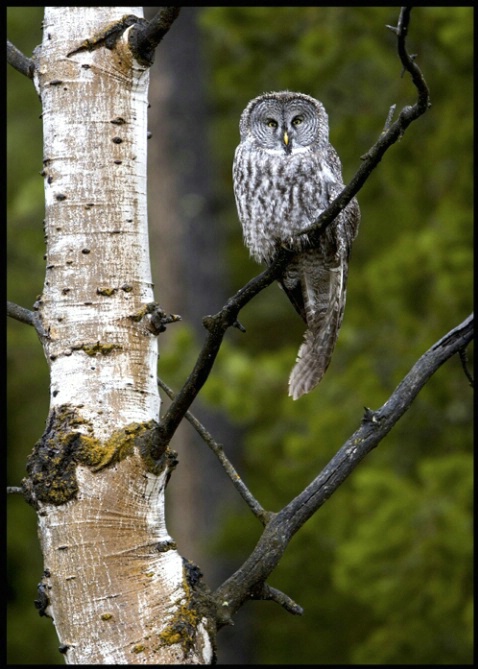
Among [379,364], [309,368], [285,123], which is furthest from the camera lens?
[379,364]

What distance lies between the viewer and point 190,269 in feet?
23.3

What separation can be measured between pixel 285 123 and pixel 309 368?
3.27 feet

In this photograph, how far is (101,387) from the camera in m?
2.23

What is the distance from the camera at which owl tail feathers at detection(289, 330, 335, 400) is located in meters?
3.16

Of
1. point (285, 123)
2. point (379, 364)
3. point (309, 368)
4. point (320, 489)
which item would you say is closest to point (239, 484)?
point (320, 489)

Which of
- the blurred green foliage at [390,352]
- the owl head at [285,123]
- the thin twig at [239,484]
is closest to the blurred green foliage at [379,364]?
the blurred green foliage at [390,352]

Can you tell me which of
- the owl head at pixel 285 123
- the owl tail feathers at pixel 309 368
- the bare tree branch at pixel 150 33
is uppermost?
the owl head at pixel 285 123

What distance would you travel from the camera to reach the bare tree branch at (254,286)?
6.66ft

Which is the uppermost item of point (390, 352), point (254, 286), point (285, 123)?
point (390, 352)

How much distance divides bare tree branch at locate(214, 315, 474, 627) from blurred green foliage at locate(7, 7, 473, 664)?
276 centimetres

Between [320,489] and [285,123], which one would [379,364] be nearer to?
[285,123]

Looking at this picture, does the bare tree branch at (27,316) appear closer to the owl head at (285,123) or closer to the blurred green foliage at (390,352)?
the owl head at (285,123)

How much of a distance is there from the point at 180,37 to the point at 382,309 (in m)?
2.93

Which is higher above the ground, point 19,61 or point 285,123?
point 285,123
